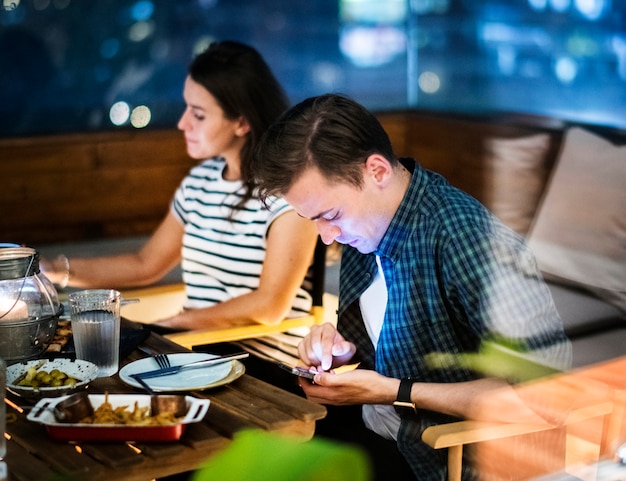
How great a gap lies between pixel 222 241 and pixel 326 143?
89 cm

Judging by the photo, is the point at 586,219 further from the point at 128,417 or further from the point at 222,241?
the point at 128,417

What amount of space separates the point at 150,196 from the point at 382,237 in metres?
2.60

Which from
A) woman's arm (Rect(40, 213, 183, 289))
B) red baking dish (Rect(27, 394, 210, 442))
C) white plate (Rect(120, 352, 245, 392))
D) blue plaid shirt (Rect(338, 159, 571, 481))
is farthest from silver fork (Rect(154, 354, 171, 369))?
woman's arm (Rect(40, 213, 183, 289))

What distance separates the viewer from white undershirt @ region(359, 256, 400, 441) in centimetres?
193

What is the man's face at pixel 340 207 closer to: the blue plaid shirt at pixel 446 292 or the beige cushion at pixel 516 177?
the blue plaid shirt at pixel 446 292

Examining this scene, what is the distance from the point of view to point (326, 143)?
1.73m

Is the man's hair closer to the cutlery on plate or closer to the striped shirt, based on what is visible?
the cutlery on plate

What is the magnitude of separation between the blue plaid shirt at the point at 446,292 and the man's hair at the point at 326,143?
123mm

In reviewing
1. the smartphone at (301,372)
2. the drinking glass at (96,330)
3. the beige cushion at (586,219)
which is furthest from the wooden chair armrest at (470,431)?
the beige cushion at (586,219)

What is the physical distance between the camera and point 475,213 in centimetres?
172

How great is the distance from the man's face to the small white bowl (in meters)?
0.51

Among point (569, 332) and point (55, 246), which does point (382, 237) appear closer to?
→ point (569, 332)

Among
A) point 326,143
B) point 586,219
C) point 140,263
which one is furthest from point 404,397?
point 586,219

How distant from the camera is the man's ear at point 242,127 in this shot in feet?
8.38
